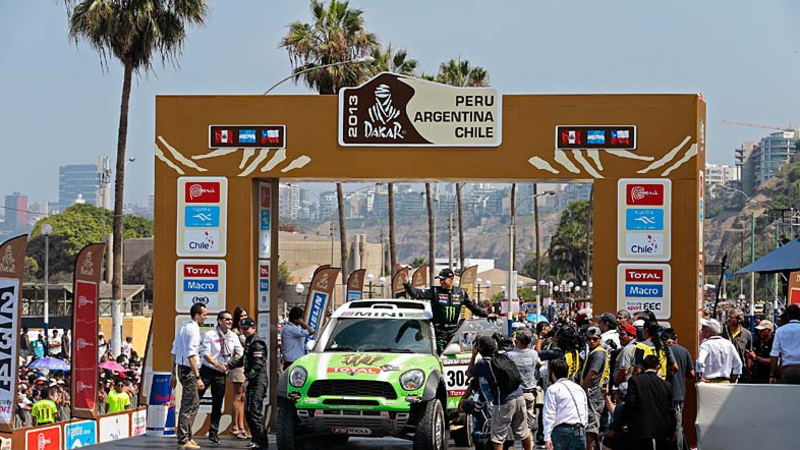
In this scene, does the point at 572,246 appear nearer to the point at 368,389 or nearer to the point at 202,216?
the point at 202,216

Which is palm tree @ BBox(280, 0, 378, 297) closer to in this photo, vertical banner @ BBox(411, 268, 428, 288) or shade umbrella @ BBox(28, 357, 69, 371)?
vertical banner @ BBox(411, 268, 428, 288)

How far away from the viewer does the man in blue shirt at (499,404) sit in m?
13.8

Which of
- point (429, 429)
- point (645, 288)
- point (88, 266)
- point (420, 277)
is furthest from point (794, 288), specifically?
point (420, 277)

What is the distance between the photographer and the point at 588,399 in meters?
14.4

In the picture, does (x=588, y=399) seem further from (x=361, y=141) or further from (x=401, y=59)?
(x=401, y=59)

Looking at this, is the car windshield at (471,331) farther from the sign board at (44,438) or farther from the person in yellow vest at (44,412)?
the person in yellow vest at (44,412)

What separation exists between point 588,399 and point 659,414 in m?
1.93

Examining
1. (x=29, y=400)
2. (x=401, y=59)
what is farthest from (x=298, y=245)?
(x=29, y=400)

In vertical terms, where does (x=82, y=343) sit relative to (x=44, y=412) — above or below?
above

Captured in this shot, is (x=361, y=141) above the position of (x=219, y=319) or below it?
above

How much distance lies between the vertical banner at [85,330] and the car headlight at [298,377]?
213 inches

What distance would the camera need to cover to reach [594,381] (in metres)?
14.5

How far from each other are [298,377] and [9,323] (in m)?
4.65

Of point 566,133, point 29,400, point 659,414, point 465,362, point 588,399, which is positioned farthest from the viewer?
point 29,400
